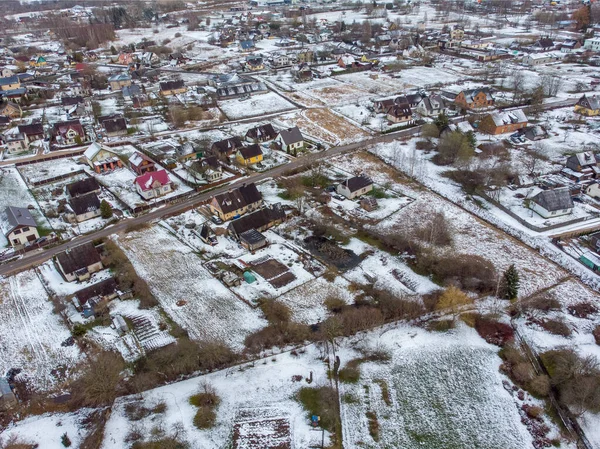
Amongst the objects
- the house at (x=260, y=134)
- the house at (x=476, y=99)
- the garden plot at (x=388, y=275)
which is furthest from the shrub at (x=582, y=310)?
the house at (x=476, y=99)

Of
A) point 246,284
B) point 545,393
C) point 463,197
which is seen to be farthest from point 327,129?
point 545,393

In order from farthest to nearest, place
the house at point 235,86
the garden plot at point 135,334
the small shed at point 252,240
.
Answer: the house at point 235,86, the small shed at point 252,240, the garden plot at point 135,334

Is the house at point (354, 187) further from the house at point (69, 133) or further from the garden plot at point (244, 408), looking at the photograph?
the house at point (69, 133)

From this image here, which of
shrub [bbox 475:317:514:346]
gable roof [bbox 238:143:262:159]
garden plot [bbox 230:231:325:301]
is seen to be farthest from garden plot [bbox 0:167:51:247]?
shrub [bbox 475:317:514:346]

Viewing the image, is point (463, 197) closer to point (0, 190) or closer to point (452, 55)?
point (0, 190)

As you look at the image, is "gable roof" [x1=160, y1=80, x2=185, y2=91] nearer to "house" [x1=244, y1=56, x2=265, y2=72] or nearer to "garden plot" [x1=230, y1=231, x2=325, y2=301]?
"house" [x1=244, y1=56, x2=265, y2=72]

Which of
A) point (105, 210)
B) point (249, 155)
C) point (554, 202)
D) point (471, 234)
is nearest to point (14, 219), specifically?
point (105, 210)

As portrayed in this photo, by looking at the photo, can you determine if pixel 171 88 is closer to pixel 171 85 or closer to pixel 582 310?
pixel 171 85

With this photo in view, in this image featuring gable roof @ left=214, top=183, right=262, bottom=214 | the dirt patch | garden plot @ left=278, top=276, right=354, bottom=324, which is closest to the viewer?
the dirt patch
